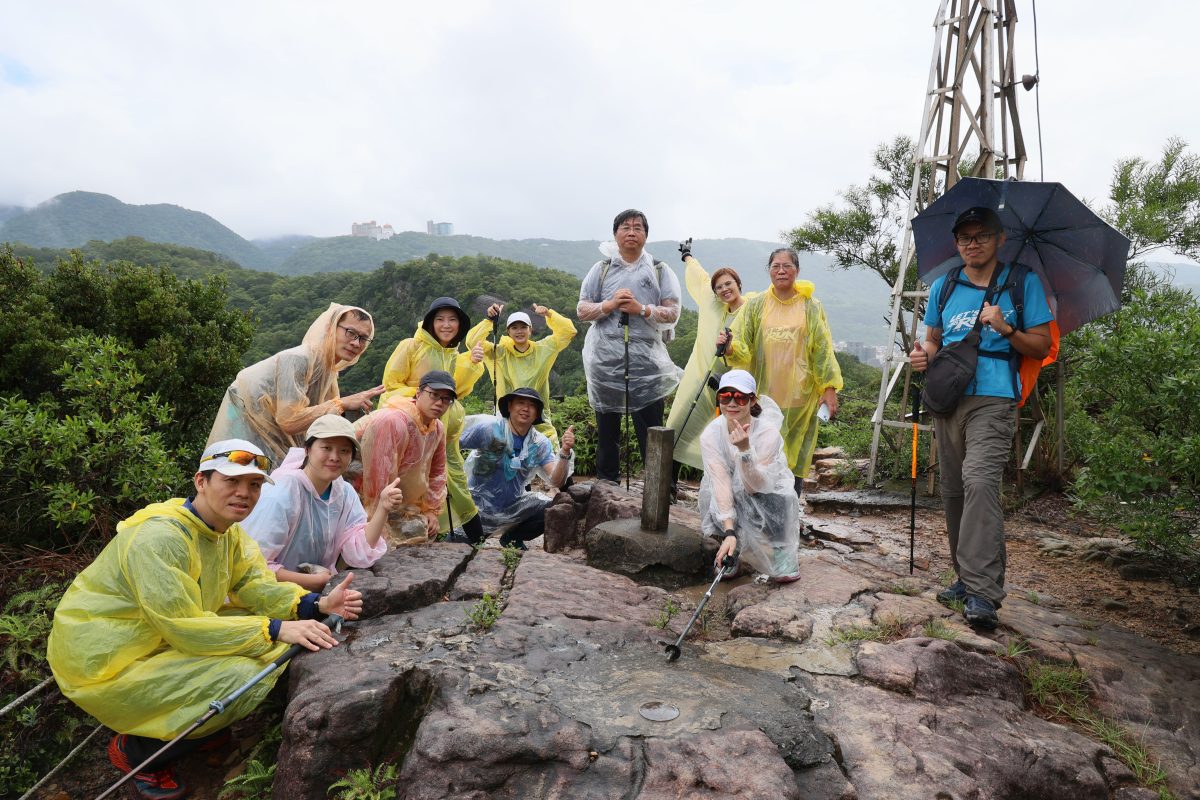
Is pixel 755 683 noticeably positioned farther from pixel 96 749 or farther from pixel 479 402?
pixel 479 402

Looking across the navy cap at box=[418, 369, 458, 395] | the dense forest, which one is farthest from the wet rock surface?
the dense forest

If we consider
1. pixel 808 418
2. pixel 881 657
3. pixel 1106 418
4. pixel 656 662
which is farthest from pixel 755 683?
pixel 1106 418

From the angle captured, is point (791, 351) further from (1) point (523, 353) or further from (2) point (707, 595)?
(1) point (523, 353)

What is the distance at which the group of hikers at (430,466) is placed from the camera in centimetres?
262

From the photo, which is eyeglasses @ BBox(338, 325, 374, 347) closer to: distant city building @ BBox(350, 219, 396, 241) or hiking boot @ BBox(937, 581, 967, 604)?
hiking boot @ BBox(937, 581, 967, 604)

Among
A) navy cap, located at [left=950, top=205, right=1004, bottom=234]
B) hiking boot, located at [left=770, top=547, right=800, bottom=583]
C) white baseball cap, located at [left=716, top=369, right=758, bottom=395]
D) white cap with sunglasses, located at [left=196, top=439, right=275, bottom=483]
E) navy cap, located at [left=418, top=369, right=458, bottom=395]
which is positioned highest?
navy cap, located at [left=950, top=205, right=1004, bottom=234]

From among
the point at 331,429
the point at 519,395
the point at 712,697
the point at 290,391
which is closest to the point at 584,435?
the point at 519,395

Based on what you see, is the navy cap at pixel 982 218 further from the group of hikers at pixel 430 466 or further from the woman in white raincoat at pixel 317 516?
the woman in white raincoat at pixel 317 516

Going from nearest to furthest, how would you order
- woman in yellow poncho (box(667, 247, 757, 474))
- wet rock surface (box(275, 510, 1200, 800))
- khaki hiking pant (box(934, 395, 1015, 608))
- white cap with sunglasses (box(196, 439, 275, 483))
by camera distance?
wet rock surface (box(275, 510, 1200, 800))
white cap with sunglasses (box(196, 439, 275, 483))
khaki hiking pant (box(934, 395, 1015, 608))
woman in yellow poncho (box(667, 247, 757, 474))

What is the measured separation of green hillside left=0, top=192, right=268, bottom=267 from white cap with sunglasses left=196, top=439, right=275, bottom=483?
206 ft

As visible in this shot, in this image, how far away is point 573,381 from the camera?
1605 centimetres

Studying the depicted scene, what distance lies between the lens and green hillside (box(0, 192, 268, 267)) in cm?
6106

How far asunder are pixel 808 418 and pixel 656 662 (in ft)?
8.84

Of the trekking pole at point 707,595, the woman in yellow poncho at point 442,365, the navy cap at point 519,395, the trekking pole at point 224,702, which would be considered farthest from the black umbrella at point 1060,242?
the trekking pole at point 224,702
